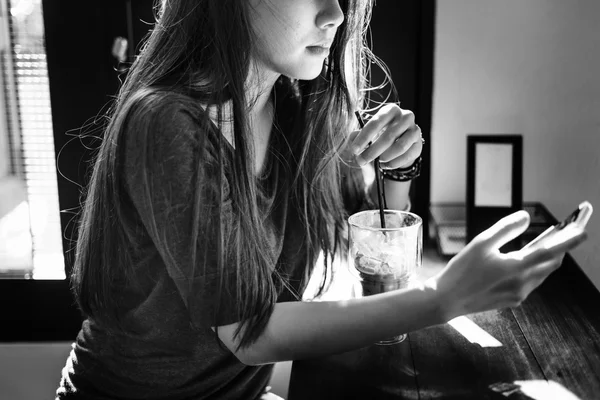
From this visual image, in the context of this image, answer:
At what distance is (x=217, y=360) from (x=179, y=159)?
0.38 metres

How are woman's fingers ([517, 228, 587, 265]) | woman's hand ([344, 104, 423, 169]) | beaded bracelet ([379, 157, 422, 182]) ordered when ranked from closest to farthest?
woman's fingers ([517, 228, 587, 265])
woman's hand ([344, 104, 423, 169])
beaded bracelet ([379, 157, 422, 182])

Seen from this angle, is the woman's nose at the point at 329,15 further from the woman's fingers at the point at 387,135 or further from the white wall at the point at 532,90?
the white wall at the point at 532,90

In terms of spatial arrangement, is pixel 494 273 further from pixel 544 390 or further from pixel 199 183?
pixel 199 183

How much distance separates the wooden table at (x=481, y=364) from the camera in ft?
2.91

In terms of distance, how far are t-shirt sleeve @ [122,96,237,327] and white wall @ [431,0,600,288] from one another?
104 centimetres

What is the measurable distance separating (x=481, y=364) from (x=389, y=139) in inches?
15.6

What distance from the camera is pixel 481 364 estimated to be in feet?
3.13

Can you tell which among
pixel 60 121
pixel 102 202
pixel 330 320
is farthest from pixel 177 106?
Result: pixel 60 121

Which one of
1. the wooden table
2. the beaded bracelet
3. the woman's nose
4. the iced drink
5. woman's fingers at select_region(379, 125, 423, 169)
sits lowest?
the wooden table

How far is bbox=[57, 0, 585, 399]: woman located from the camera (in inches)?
33.3

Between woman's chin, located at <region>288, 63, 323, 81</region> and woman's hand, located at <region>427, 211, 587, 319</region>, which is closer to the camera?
woman's hand, located at <region>427, 211, 587, 319</region>

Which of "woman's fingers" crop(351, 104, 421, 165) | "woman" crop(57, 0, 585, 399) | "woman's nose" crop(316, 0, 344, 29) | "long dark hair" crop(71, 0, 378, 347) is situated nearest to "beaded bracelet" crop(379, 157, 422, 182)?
"woman" crop(57, 0, 585, 399)

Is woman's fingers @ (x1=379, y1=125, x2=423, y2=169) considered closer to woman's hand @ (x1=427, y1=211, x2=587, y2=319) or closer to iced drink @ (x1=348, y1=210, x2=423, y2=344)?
iced drink @ (x1=348, y1=210, x2=423, y2=344)

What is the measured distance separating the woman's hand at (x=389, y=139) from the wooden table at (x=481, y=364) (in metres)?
0.31
